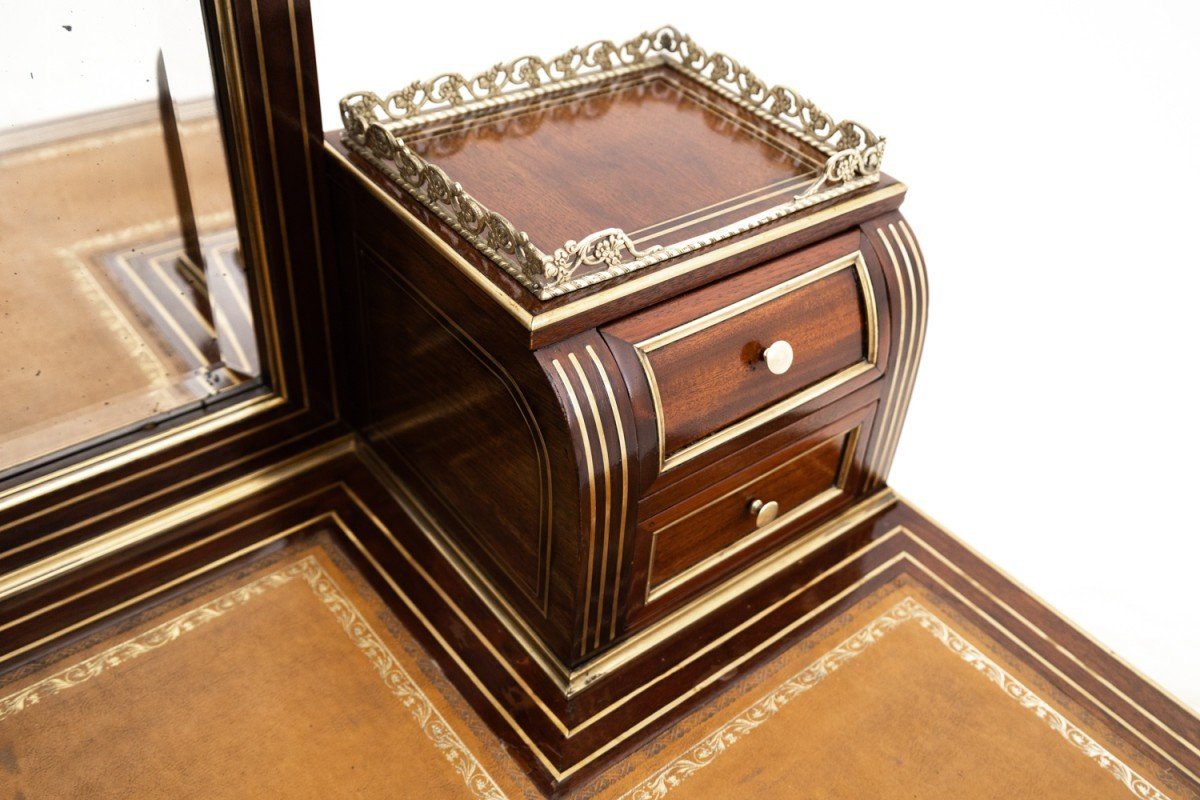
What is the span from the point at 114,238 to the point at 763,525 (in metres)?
0.82

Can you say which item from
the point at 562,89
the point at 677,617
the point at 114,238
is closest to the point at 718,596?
the point at 677,617

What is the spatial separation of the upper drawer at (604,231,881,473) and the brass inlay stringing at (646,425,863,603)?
0.30 ft

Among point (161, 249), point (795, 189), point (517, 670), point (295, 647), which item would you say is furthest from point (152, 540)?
point (795, 189)

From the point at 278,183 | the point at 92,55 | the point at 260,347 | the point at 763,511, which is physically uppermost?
the point at 92,55

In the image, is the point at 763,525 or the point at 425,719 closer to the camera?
the point at 425,719

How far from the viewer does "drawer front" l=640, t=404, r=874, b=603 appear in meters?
1.22

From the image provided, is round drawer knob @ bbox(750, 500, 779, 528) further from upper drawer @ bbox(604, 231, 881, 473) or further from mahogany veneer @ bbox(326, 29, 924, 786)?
upper drawer @ bbox(604, 231, 881, 473)

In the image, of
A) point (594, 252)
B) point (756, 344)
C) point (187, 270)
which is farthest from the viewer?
point (187, 270)

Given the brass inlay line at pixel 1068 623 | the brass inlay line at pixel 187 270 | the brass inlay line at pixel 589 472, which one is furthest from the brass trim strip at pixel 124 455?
the brass inlay line at pixel 1068 623

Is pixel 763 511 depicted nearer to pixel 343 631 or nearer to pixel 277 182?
pixel 343 631

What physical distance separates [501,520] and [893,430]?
0.54m

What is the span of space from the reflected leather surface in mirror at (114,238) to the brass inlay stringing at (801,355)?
54cm

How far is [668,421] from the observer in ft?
3.63

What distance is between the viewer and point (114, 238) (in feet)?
3.97
